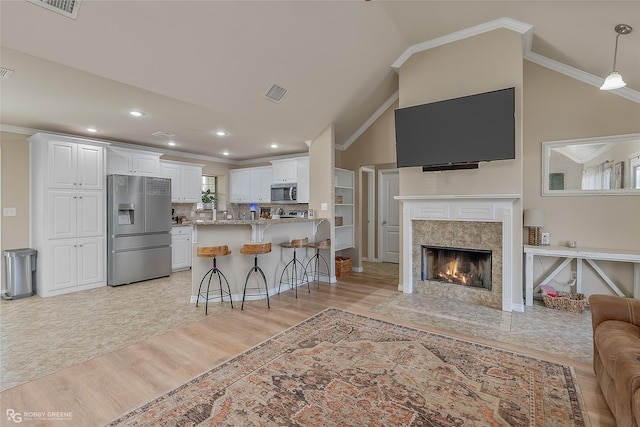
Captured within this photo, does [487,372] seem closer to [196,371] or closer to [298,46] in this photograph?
[196,371]

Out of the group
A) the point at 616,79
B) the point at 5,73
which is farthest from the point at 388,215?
the point at 5,73

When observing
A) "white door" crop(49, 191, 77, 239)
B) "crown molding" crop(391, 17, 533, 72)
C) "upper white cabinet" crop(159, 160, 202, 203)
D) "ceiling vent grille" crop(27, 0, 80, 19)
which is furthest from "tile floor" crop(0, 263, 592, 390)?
"crown molding" crop(391, 17, 533, 72)

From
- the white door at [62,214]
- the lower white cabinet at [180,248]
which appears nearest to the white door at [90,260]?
the white door at [62,214]

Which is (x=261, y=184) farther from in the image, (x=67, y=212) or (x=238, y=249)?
(x=67, y=212)

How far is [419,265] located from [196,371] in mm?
3385

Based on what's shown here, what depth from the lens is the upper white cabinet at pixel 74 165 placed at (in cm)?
450

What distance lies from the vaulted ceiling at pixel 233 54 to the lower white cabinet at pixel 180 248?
2064mm

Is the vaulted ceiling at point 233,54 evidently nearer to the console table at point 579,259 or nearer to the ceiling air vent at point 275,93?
the ceiling air vent at point 275,93

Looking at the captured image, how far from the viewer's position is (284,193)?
6.62 metres

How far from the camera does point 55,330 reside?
128 inches

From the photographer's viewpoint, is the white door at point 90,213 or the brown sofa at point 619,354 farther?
the white door at point 90,213

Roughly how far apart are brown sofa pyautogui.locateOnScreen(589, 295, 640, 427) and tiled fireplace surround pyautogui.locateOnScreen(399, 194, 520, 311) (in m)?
1.66

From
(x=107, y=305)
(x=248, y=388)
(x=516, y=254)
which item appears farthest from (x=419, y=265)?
(x=107, y=305)

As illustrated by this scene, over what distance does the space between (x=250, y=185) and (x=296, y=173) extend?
152 centimetres
